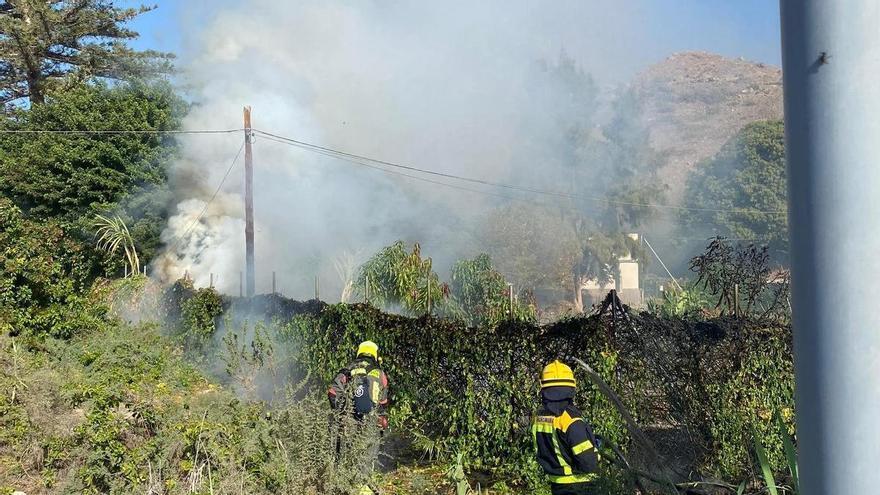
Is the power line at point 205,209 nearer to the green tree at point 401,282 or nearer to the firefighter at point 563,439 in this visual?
the green tree at point 401,282

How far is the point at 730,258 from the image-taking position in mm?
7016

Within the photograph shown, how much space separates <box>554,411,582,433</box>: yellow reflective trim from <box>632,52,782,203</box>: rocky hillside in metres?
70.1

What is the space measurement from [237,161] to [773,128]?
31435mm

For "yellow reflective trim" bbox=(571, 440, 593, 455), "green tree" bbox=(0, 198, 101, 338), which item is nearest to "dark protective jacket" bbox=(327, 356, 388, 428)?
"yellow reflective trim" bbox=(571, 440, 593, 455)

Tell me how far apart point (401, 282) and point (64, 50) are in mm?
19343

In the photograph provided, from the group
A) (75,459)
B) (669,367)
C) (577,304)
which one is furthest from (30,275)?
(577,304)

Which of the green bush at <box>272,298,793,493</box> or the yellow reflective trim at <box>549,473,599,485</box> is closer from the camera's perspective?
the yellow reflective trim at <box>549,473,599,485</box>

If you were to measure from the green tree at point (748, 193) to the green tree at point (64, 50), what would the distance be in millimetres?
28607

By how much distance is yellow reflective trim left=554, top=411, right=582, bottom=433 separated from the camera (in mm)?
3918

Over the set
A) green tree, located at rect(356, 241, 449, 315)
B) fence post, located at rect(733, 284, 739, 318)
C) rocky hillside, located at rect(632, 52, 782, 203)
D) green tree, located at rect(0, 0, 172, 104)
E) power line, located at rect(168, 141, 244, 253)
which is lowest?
fence post, located at rect(733, 284, 739, 318)

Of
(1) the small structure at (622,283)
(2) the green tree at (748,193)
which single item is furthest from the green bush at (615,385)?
(2) the green tree at (748,193)

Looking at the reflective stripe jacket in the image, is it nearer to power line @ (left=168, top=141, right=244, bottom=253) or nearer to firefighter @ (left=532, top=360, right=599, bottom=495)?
firefighter @ (left=532, top=360, right=599, bottom=495)

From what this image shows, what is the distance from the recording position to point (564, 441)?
3926 mm

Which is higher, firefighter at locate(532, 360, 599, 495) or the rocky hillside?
the rocky hillside
